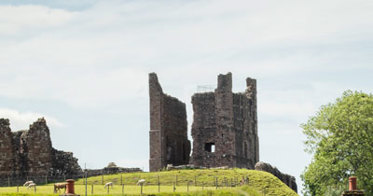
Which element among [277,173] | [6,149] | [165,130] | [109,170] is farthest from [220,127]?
[6,149]

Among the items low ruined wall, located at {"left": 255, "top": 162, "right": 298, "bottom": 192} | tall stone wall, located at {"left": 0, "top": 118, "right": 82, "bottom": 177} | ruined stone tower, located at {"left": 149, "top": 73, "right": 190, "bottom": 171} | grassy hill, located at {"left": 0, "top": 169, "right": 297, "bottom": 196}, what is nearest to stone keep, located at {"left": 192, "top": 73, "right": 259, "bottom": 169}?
ruined stone tower, located at {"left": 149, "top": 73, "right": 190, "bottom": 171}

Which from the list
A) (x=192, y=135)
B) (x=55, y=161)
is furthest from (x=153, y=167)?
(x=55, y=161)

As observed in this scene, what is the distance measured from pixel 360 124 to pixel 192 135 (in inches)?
1349

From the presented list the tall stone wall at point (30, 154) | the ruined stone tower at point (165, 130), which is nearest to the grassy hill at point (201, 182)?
the tall stone wall at point (30, 154)

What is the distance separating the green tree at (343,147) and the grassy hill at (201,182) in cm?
559

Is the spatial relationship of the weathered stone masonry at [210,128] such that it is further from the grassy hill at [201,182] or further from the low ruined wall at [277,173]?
the grassy hill at [201,182]

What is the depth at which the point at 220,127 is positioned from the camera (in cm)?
10825

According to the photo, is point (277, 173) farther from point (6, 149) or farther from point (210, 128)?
point (6, 149)

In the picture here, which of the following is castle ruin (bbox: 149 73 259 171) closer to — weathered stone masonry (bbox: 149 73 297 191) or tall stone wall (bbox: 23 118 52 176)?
weathered stone masonry (bbox: 149 73 297 191)

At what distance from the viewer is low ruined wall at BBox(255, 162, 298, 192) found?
323 ft

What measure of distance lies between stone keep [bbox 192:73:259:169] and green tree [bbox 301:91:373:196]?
27.7 m

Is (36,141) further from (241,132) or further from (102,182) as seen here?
(241,132)

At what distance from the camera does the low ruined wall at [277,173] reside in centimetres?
9834

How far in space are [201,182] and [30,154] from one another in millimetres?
19228
